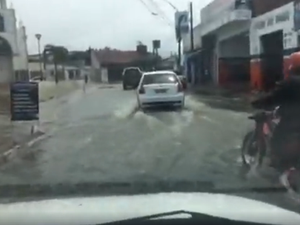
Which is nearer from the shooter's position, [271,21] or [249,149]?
[249,149]

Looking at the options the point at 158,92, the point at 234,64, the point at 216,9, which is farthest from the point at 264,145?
the point at 216,9

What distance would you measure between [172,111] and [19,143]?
5288 mm

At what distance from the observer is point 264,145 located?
8641 mm

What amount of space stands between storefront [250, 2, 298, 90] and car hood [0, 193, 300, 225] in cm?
346

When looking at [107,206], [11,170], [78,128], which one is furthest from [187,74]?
[107,206]

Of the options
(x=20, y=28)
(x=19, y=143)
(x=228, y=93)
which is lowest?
(x=19, y=143)

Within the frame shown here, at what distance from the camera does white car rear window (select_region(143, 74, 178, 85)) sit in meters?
19.3

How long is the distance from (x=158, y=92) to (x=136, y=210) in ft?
52.4

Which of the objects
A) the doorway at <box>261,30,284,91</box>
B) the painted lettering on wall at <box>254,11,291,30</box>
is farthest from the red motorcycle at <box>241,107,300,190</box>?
the painted lettering on wall at <box>254,11,291,30</box>

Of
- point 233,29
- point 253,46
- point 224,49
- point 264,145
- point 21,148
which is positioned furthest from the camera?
point 233,29

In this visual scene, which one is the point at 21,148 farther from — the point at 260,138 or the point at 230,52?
the point at 260,138

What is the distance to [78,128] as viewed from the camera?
13.9 m

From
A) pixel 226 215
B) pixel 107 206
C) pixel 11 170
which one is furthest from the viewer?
pixel 11 170

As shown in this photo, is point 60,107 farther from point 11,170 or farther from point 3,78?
point 3,78
